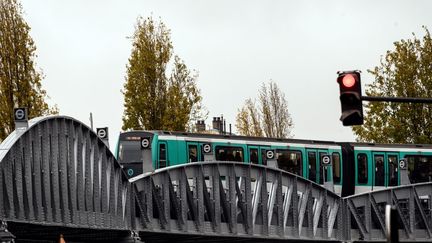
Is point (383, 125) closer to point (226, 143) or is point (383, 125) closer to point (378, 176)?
point (378, 176)

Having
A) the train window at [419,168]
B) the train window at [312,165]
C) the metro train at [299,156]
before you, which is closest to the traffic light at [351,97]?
the metro train at [299,156]

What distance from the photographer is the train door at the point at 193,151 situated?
63.9 meters

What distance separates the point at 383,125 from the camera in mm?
97125

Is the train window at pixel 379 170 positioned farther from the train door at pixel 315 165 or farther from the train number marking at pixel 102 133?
the train number marking at pixel 102 133

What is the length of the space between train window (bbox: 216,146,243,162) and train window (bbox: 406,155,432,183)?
28.9 ft

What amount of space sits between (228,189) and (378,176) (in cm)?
820

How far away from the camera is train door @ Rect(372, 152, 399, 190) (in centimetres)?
6881

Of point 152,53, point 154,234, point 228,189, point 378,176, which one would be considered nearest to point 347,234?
point 378,176

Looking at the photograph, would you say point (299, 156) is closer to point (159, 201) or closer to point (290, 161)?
point (290, 161)

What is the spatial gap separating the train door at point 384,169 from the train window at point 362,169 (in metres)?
0.37

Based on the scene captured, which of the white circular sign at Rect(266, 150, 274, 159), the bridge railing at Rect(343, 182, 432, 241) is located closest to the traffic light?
the white circular sign at Rect(266, 150, 274, 159)

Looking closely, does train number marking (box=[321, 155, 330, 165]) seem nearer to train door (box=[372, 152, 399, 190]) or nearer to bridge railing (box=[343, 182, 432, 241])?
train door (box=[372, 152, 399, 190])

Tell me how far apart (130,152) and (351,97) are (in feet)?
130

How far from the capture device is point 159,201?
62344mm
